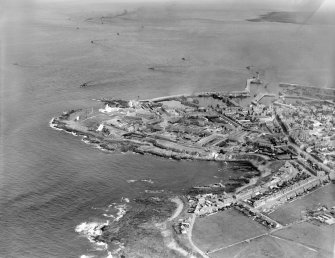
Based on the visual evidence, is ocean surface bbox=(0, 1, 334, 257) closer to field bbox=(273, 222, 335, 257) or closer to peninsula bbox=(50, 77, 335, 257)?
peninsula bbox=(50, 77, 335, 257)

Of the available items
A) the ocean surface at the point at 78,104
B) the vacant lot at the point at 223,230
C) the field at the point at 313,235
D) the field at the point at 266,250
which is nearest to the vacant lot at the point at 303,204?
the field at the point at 313,235

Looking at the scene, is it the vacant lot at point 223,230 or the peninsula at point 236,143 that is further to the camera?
the peninsula at point 236,143

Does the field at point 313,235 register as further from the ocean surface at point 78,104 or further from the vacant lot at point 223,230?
the ocean surface at point 78,104

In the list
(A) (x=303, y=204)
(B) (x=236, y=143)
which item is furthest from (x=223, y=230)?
(B) (x=236, y=143)

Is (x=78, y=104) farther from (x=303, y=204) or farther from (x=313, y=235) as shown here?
(x=313, y=235)

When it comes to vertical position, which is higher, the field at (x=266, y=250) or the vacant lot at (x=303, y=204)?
the vacant lot at (x=303, y=204)

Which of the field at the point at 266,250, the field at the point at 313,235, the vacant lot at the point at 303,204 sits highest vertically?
the vacant lot at the point at 303,204
